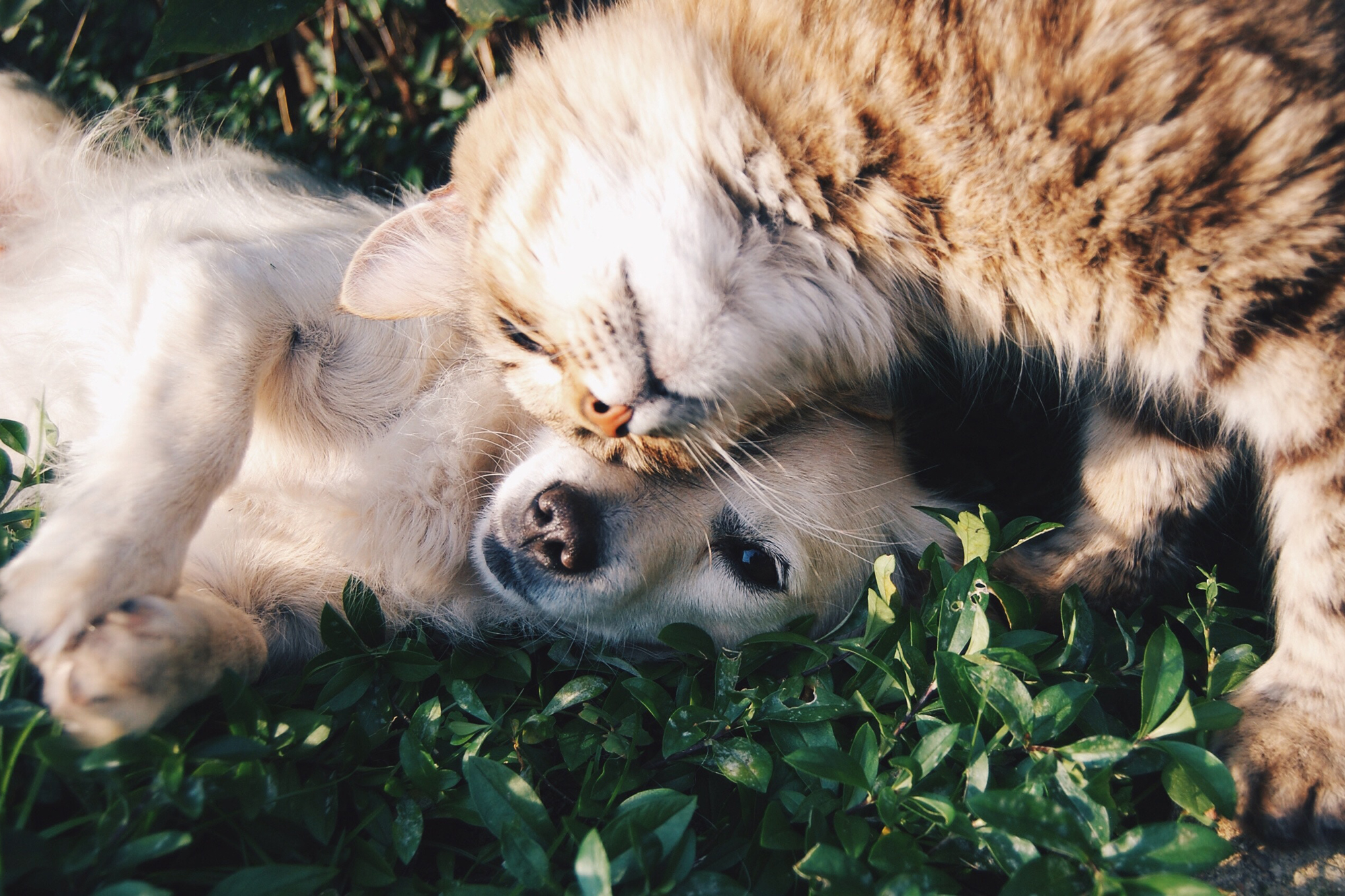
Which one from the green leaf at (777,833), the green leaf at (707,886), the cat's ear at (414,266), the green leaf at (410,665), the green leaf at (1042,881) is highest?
the cat's ear at (414,266)

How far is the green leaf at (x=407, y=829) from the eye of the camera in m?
1.67

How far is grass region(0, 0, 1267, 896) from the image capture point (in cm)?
147

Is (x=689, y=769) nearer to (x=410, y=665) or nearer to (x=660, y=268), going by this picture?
(x=410, y=665)

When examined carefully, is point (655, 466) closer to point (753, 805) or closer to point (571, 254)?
point (571, 254)

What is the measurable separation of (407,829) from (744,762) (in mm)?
645

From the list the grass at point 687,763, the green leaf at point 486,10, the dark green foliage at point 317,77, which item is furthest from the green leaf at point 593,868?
the dark green foliage at point 317,77

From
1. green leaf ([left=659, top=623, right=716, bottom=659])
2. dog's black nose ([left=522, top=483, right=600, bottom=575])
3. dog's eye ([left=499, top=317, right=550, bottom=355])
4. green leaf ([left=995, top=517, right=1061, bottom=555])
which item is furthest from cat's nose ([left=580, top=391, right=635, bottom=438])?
green leaf ([left=995, top=517, right=1061, bottom=555])

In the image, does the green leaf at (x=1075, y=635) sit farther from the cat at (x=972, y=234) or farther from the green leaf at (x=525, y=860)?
the green leaf at (x=525, y=860)

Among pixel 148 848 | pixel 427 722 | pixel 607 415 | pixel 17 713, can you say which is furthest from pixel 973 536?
pixel 17 713

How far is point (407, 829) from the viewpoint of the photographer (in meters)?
1.70

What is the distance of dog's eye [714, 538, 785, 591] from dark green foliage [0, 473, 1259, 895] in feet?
0.54

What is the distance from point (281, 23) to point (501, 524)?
60.4 inches

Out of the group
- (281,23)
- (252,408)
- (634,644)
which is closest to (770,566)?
(634,644)

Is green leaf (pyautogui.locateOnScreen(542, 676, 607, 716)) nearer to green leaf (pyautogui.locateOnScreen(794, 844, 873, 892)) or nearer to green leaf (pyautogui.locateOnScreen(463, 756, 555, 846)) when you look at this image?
green leaf (pyautogui.locateOnScreen(463, 756, 555, 846))
